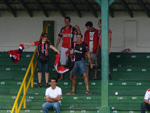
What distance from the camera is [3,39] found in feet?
72.5

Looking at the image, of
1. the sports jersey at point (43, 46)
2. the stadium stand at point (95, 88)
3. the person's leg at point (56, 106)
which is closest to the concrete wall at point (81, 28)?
the stadium stand at point (95, 88)

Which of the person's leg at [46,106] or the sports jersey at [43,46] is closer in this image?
the person's leg at [46,106]

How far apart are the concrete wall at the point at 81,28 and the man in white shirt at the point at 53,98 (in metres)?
4.08

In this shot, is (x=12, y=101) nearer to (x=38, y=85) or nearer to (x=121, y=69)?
(x=38, y=85)

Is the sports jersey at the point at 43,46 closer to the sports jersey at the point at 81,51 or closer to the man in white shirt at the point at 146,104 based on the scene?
the sports jersey at the point at 81,51

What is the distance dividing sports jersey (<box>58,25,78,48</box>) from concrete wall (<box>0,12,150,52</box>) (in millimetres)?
1952

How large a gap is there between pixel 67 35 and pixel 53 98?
2744mm

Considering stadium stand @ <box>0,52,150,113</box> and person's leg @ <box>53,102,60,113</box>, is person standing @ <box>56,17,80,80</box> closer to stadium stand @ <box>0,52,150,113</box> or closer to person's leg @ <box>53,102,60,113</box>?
stadium stand @ <box>0,52,150,113</box>

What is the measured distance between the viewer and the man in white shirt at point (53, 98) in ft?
57.4

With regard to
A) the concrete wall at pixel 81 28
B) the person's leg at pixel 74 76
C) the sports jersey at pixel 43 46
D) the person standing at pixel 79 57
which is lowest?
the person's leg at pixel 74 76

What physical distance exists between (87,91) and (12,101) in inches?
79.9

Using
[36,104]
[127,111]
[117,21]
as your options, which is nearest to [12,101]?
[36,104]

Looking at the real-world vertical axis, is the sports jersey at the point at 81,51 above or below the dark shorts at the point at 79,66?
above

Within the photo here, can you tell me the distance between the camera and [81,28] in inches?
854
